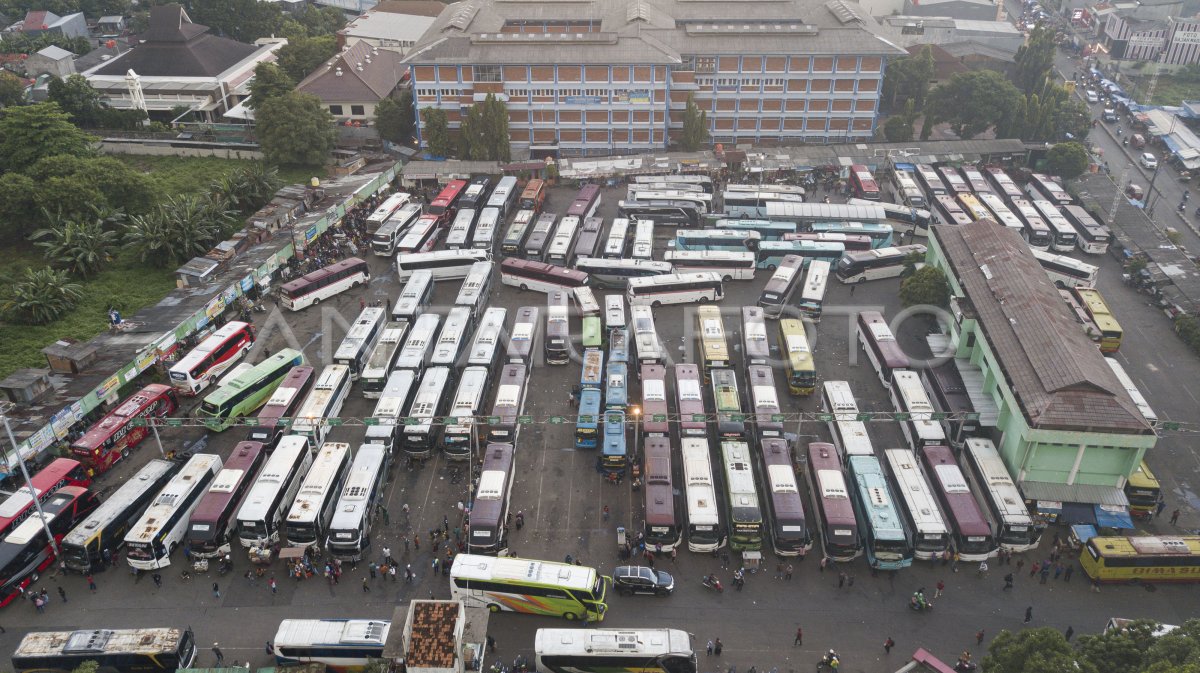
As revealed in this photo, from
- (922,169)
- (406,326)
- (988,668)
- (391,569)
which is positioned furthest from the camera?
(922,169)

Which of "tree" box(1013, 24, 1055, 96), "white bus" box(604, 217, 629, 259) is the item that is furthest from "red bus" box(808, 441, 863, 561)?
"tree" box(1013, 24, 1055, 96)

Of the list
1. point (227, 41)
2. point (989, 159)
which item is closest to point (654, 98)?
point (989, 159)

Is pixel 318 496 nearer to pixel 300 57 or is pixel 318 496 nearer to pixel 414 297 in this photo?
pixel 414 297

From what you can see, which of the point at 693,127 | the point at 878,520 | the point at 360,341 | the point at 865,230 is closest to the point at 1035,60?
the point at 693,127

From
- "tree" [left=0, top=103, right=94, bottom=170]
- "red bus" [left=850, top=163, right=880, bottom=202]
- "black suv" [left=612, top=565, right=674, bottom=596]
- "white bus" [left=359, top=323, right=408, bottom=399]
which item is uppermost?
"tree" [left=0, top=103, right=94, bottom=170]

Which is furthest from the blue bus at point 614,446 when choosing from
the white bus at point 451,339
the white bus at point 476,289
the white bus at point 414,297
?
the white bus at point 414,297

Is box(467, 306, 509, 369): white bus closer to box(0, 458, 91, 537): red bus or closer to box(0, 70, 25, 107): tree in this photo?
box(0, 458, 91, 537): red bus

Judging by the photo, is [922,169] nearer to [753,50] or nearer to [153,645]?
[753,50]

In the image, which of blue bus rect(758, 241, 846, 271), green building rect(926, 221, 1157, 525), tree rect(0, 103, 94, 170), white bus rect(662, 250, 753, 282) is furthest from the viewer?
tree rect(0, 103, 94, 170)
